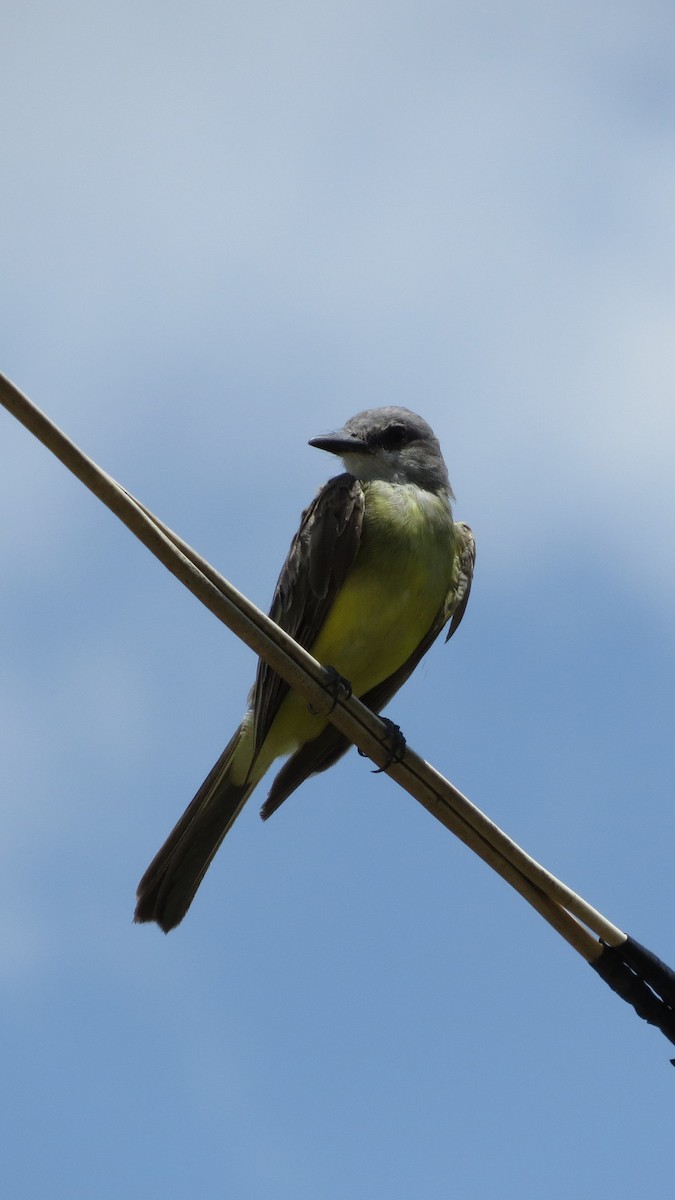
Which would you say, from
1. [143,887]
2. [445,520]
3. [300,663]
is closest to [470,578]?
[445,520]

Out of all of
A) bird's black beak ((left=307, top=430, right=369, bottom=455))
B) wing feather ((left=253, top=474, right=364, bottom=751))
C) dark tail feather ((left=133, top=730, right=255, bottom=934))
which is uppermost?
bird's black beak ((left=307, top=430, right=369, bottom=455))

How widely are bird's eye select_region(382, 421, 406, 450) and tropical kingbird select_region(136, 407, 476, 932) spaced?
207 millimetres

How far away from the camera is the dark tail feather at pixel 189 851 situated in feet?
20.2

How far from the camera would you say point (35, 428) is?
3.27 m

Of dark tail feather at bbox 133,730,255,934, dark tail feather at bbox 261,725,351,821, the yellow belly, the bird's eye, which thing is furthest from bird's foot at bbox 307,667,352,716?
the bird's eye

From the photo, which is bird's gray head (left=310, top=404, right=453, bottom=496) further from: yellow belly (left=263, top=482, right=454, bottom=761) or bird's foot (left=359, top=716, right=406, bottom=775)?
bird's foot (left=359, top=716, right=406, bottom=775)

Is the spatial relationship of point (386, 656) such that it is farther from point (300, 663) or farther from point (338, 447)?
point (300, 663)

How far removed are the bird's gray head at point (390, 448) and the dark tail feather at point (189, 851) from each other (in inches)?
71.2

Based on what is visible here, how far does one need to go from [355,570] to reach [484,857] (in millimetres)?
2738

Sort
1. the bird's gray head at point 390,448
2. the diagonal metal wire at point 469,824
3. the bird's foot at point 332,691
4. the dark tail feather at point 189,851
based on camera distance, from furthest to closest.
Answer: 1. the bird's gray head at point 390,448
2. the dark tail feather at point 189,851
3. the bird's foot at point 332,691
4. the diagonal metal wire at point 469,824

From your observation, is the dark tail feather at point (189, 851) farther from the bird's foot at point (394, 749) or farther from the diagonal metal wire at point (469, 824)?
the diagonal metal wire at point (469, 824)

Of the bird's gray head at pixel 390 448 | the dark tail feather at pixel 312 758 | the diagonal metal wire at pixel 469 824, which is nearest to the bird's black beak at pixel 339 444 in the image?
the bird's gray head at pixel 390 448

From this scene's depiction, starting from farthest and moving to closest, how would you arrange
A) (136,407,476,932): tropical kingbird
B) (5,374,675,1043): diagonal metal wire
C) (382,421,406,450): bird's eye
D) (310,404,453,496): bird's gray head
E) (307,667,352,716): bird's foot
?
(382,421,406,450): bird's eye, (310,404,453,496): bird's gray head, (136,407,476,932): tropical kingbird, (307,667,352,716): bird's foot, (5,374,675,1043): diagonal metal wire

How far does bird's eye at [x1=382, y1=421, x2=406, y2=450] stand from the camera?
7465 millimetres
